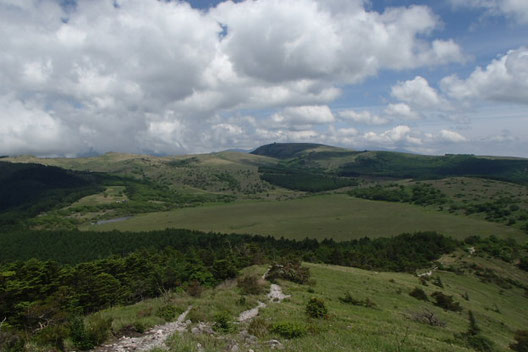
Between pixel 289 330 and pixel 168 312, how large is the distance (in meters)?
11.5

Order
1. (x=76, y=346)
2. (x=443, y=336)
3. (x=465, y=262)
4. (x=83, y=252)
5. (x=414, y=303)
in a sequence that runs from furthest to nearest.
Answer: (x=83, y=252), (x=465, y=262), (x=414, y=303), (x=443, y=336), (x=76, y=346)

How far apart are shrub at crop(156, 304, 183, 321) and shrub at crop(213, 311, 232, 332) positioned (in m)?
4.06

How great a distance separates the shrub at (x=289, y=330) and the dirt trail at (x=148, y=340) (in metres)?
7.23

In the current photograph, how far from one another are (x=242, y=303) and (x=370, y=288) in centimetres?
2991

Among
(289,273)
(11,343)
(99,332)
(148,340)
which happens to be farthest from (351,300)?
(11,343)

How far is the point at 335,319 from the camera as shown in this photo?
2750 cm

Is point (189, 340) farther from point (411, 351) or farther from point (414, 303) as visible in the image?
point (414, 303)

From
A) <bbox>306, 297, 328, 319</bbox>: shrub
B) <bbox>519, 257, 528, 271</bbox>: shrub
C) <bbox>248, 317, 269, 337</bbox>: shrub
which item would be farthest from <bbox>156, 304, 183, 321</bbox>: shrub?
<bbox>519, 257, 528, 271</bbox>: shrub

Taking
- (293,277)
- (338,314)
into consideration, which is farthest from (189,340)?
(293,277)

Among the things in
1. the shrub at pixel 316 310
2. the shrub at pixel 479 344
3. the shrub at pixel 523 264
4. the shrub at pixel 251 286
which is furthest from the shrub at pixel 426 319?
the shrub at pixel 523 264

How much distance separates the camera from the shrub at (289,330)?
68.9 ft

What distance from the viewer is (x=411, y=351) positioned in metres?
19.2

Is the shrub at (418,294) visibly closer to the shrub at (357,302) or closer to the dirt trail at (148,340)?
the shrub at (357,302)

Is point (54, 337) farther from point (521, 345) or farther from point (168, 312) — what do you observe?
point (521, 345)
